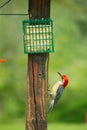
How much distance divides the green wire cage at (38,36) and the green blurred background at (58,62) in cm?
903

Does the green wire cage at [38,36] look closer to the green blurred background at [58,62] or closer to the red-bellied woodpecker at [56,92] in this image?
the red-bellied woodpecker at [56,92]

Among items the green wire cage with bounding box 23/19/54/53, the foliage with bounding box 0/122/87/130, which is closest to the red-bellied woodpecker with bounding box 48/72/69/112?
the green wire cage with bounding box 23/19/54/53

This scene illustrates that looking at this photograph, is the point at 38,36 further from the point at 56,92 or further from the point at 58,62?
the point at 58,62

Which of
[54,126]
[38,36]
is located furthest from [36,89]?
[54,126]

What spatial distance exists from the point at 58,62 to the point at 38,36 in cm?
1008

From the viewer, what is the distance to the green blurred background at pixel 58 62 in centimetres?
2023

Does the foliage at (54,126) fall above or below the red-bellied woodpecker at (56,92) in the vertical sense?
below

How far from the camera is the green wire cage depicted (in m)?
Result: 10.5

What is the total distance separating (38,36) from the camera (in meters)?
10.6

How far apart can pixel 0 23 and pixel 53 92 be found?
8751 mm

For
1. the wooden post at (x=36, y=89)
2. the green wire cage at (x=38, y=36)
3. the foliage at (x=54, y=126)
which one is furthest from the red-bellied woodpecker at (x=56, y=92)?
the foliage at (x=54, y=126)

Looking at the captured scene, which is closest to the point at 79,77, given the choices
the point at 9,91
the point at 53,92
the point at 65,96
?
the point at 65,96

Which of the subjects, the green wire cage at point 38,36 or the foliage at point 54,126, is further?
the foliage at point 54,126

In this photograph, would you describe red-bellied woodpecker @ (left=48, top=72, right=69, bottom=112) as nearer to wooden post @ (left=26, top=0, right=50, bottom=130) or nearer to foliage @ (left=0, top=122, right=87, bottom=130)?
→ wooden post @ (left=26, top=0, right=50, bottom=130)
